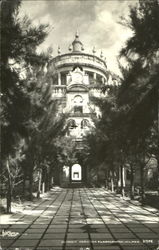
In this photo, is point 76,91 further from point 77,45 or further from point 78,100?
point 77,45

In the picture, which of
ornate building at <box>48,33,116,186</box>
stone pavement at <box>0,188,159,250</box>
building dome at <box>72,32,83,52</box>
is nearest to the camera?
stone pavement at <box>0,188,159,250</box>

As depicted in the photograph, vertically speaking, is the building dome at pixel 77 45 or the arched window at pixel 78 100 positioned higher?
the building dome at pixel 77 45

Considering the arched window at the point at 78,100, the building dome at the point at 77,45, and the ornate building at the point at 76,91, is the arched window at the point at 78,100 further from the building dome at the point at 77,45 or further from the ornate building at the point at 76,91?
the building dome at the point at 77,45

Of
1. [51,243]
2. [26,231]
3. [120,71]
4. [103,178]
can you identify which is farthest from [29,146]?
[103,178]

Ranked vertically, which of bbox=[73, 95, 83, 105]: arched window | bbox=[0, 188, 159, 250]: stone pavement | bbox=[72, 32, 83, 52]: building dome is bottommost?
bbox=[0, 188, 159, 250]: stone pavement

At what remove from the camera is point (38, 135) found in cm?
2488

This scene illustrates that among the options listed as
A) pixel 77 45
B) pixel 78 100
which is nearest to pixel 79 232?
pixel 78 100

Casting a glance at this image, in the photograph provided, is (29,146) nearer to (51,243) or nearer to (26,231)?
(26,231)

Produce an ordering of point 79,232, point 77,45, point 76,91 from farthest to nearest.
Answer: point 77,45, point 76,91, point 79,232

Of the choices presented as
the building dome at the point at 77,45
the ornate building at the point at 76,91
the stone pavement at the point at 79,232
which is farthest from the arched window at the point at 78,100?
the stone pavement at the point at 79,232

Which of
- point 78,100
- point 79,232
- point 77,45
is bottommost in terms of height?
point 79,232

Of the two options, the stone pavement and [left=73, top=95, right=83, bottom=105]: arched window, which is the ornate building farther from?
the stone pavement

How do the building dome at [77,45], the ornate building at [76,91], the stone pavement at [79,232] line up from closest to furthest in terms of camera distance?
1. the stone pavement at [79,232]
2. the ornate building at [76,91]
3. the building dome at [77,45]

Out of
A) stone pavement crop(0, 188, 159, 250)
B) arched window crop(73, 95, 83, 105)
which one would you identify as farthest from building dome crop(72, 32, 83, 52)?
stone pavement crop(0, 188, 159, 250)
